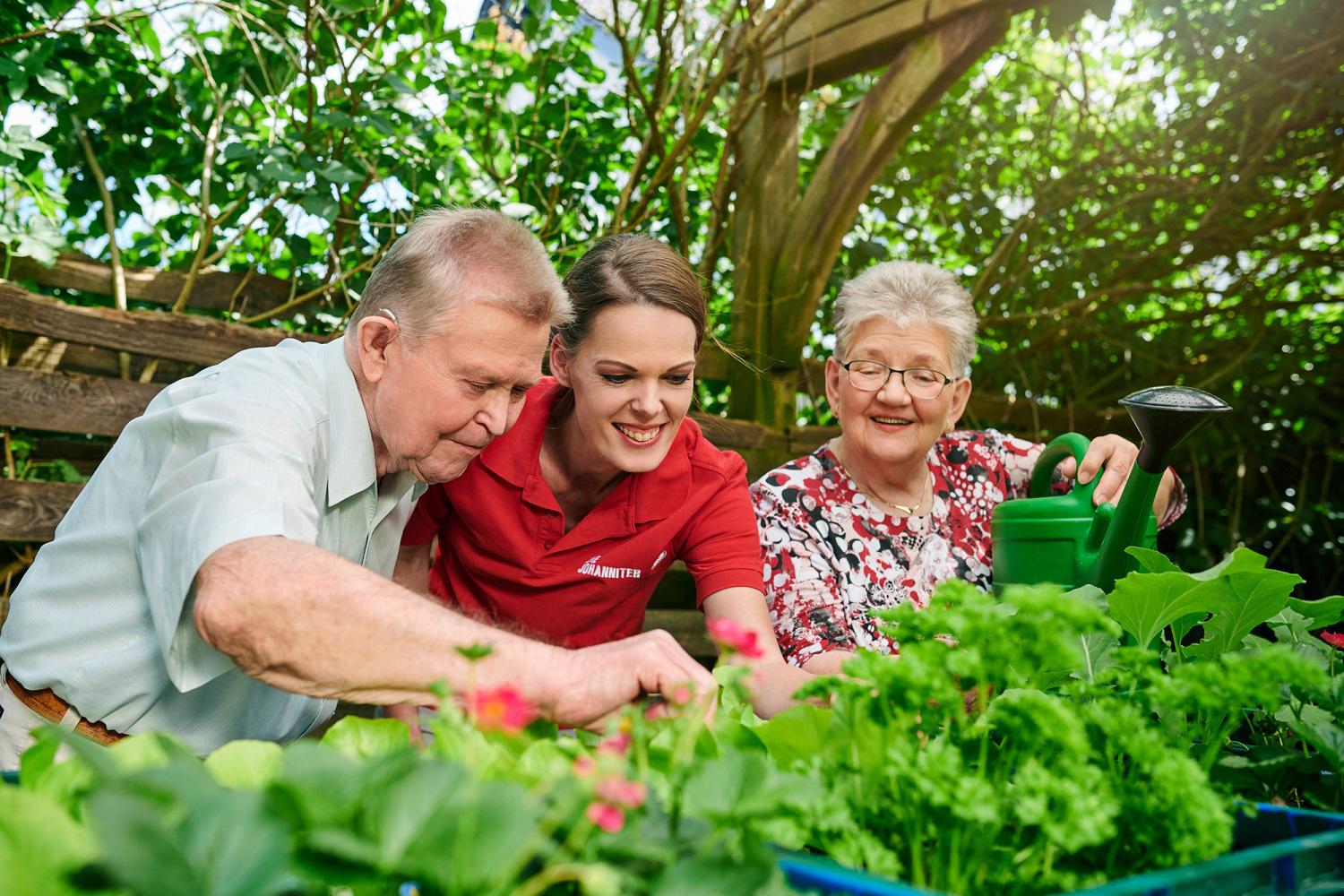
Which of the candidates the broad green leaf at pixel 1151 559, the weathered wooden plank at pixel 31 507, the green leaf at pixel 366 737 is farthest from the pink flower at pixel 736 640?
the weathered wooden plank at pixel 31 507

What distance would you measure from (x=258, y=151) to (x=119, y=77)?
1.59ft

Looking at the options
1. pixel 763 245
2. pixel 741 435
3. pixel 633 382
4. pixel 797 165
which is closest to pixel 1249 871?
pixel 633 382

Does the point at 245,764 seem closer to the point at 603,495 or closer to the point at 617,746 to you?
the point at 617,746

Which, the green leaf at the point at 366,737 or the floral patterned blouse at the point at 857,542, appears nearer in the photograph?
the green leaf at the point at 366,737

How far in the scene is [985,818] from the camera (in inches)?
23.2

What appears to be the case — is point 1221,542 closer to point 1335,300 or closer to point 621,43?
point 1335,300

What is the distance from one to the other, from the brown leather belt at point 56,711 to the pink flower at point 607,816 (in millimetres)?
1114

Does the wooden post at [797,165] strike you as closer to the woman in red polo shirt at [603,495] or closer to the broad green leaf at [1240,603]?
the woman in red polo shirt at [603,495]

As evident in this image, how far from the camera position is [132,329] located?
2184 mm

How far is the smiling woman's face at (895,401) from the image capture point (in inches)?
81.8

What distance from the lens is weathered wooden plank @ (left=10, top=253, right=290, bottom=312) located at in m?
2.50

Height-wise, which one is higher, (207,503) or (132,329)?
(207,503)

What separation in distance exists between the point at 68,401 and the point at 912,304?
5.59 ft

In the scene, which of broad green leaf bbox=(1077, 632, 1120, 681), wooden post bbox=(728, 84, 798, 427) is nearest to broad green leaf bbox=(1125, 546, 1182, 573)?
broad green leaf bbox=(1077, 632, 1120, 681)
